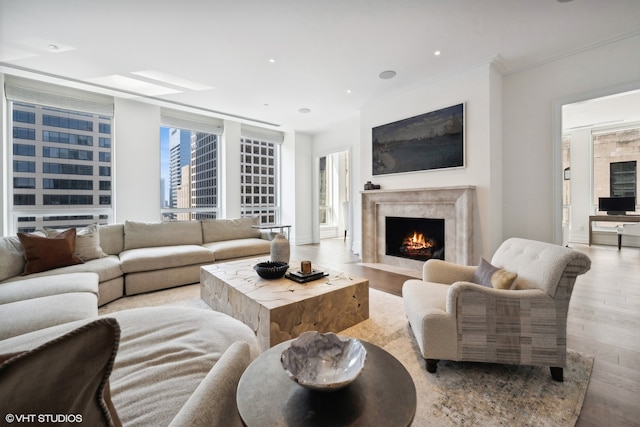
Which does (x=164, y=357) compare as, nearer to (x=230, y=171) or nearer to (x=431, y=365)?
(x=431, y=365)

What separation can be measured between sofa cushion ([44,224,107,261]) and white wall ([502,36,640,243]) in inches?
208

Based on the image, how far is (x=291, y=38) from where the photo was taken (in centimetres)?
294

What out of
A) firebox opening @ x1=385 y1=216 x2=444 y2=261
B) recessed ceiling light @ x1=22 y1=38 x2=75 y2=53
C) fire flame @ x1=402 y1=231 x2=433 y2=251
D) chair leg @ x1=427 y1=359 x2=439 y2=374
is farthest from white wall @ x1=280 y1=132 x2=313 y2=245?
chair leg @ x1=427 y1=359 x2=439 y2=374

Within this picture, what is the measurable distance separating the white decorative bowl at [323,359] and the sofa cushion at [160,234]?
12.0ft

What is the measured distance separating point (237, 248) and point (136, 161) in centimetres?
253

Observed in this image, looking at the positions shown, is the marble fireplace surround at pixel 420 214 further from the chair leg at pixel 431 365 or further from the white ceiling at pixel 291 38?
the chair leg at pixel 431 365

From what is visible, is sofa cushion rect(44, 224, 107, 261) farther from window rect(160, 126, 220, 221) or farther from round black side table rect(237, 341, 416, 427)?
round black side table rect(237, 341, 416, 427)

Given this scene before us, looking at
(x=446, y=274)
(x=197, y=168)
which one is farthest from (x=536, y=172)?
(x=197, y=168)

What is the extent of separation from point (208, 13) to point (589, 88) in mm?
4348

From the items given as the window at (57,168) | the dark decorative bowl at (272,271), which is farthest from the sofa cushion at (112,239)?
the dark decorative bowl at (272,271)

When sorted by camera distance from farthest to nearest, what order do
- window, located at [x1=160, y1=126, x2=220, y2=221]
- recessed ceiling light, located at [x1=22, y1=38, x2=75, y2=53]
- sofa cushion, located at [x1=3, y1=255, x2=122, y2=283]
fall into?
window, located at [x1=160, y1=126, x2=220, y2=221], recessed ceiling light, located at [x1=22, y1=38, x2=75, y2=53], sofa cushion, located at [x1=3, y1=255, x2=122, y2=283]

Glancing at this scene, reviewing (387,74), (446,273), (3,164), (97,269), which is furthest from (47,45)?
(446,273)

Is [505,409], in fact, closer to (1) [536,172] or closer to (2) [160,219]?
(1) [536,172]

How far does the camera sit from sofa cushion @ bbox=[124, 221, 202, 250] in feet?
12.2
